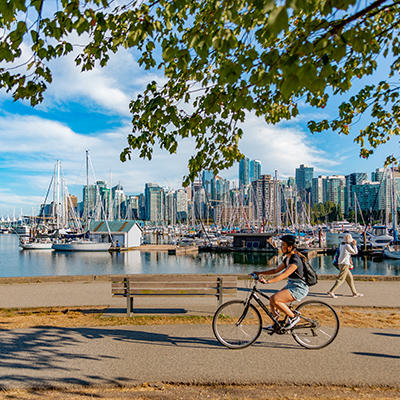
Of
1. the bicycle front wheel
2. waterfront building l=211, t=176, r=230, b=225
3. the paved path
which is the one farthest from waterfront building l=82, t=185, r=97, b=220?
the bicycle front wheel

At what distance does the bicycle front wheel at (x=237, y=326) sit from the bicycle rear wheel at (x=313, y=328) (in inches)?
26.7

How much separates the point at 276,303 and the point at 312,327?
2.57ft

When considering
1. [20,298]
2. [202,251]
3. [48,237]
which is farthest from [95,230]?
[20,298]

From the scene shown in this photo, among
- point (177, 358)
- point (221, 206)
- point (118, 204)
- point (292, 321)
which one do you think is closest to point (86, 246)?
point (221, 206)

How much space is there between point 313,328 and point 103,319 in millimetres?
4278

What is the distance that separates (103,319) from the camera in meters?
7.10

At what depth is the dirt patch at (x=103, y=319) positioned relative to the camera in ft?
22.1

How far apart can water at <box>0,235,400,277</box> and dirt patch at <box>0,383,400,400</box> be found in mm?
31784

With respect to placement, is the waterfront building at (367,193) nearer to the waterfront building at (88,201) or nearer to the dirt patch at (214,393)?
the waterfront building at (88,201)

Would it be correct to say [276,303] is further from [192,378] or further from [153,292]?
[153,292]

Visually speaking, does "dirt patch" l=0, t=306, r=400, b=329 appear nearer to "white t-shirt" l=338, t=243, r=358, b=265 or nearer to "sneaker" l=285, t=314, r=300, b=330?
"sneaker" l=285, t=314, r=300, b=330

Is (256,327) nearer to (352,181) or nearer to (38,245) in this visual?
(38,245)

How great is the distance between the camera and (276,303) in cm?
542

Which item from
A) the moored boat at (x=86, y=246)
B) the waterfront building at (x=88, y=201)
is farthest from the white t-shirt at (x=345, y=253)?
the waterfront building at (x=88, y=201)
